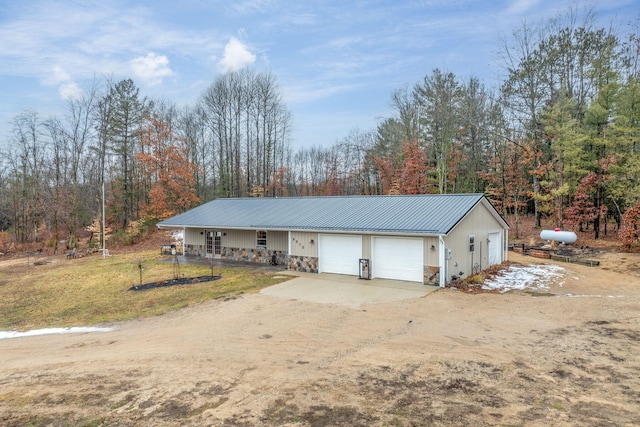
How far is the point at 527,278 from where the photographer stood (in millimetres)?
12648

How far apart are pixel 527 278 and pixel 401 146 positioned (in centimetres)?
1918

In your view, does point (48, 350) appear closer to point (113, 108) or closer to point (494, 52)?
point (113, 108)

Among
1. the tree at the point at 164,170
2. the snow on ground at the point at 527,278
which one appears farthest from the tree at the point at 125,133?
the snow on ground at the point at 527,278

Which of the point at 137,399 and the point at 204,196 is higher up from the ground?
the point at 204,196

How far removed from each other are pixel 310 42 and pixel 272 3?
4.02 metres

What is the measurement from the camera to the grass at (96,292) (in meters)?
9.83

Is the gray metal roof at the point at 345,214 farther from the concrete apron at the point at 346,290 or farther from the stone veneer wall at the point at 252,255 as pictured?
the concrete apron at the point at 346,290

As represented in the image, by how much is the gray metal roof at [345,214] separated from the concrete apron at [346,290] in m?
1.87

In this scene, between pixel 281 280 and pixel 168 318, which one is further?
pixel 281 280

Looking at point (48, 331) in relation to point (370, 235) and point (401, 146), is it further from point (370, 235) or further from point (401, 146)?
point (401, 146)

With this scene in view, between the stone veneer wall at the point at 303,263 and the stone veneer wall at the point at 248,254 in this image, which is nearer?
the stone veneer wall at the point at 303,263

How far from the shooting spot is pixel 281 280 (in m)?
13.2

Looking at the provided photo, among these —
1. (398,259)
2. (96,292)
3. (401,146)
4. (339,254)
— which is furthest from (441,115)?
(96,292)

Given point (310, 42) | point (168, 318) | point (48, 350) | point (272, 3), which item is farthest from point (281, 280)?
point (310, 42)
